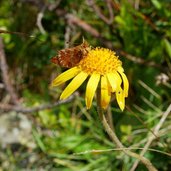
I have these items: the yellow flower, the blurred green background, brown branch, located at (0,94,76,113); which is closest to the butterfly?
the yellow flower

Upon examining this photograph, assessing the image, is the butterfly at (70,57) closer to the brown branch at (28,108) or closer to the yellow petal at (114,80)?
the yellow petal at (114,80)

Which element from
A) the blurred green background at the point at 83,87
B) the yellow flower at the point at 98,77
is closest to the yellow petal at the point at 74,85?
the yellow flower at the point at 98,77

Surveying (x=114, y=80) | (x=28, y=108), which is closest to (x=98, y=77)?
(x=114, y=80)

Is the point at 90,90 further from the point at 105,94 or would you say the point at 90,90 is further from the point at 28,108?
the point at 28,108

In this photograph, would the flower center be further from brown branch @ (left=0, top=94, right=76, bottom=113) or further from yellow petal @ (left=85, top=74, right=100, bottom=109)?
brown branch @ (left=0, top=94, right=76, bottom=113)

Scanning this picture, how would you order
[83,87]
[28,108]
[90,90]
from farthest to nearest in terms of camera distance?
[83,87]
[28,108]
[90,90]

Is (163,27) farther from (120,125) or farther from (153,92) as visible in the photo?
(120,125)

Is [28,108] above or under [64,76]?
under
